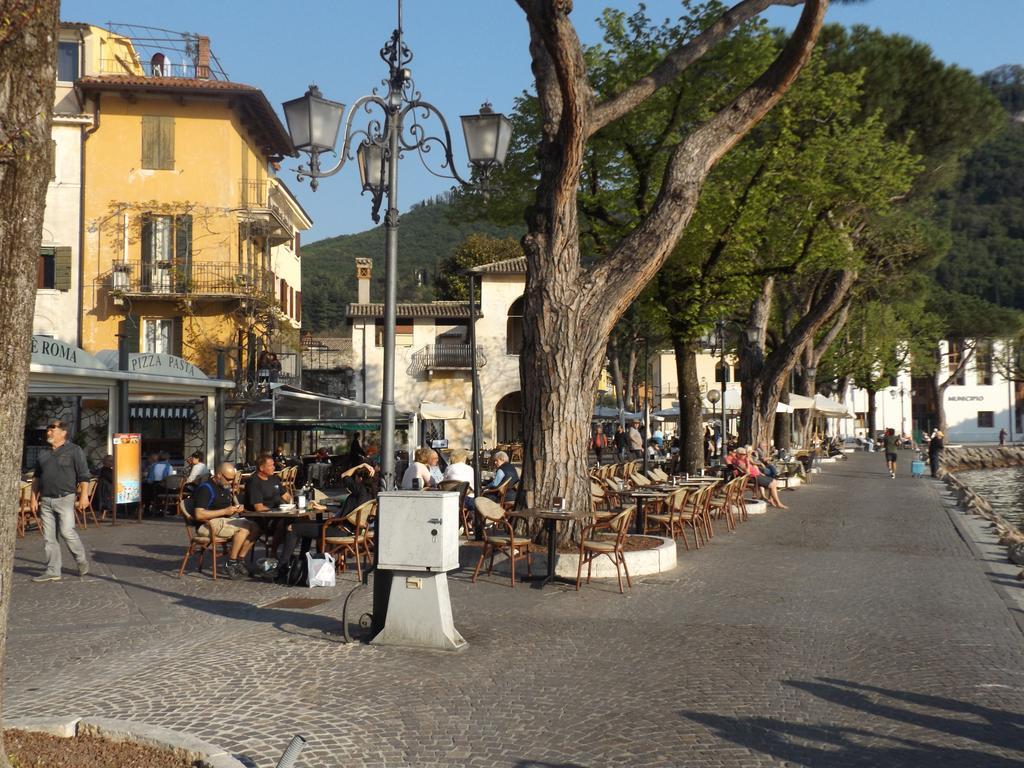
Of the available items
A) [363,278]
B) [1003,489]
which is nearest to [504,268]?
[363,278]

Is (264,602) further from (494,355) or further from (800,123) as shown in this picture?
(494,355)

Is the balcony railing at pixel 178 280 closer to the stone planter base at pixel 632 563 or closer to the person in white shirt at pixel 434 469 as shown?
the person in white shirt at pixel 434 469

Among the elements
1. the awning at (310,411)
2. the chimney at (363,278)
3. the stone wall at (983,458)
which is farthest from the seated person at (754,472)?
the stone wall at (983,458)

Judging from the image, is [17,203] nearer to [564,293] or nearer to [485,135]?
[485,135]

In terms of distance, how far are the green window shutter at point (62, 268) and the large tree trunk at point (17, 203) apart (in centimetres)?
2678

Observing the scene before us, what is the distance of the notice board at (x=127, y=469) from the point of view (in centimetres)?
1664

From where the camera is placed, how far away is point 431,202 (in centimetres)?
8825

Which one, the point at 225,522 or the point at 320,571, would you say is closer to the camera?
the point at 320,571

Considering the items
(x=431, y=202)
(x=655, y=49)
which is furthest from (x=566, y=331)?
(x=431, y=202)

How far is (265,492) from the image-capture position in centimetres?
1110

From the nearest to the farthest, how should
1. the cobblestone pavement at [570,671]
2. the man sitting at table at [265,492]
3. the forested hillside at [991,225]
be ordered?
the cobblestone pavement at [570,671], the man sitting at table at [265,492], the forested hillside at [991,225]

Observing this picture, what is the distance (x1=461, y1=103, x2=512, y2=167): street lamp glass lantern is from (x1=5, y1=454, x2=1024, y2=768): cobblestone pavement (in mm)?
4254

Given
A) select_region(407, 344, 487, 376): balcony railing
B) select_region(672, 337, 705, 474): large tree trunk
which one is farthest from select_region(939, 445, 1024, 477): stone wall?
select_region(672, 337, 705, 474): large tree trunk

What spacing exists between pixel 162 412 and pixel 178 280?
3687 millimetres
